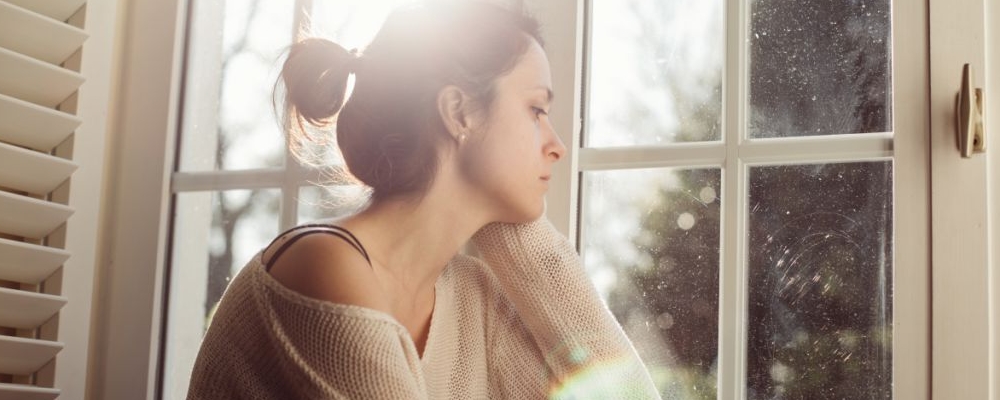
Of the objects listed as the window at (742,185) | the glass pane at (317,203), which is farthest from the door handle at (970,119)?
the glass pane at (317,203)

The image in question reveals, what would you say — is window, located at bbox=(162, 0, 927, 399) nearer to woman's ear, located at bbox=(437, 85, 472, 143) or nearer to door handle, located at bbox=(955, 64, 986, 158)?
door handle, located at bbox=(955, 64, 986, 158)

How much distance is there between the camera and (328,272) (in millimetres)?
1141

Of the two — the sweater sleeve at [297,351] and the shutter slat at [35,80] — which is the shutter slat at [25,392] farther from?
the sweater sleeve at [297,351]

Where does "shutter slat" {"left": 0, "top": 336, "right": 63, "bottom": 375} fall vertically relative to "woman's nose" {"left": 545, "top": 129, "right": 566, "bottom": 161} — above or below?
below

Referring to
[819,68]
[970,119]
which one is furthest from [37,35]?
[970,119]

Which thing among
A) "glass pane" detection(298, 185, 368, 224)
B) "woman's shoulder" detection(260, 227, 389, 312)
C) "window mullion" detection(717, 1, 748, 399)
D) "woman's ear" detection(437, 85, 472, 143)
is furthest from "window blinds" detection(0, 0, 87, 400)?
"window mullion" detection(717, 1, 748, 399)

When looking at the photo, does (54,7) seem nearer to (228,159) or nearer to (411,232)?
(228,159)

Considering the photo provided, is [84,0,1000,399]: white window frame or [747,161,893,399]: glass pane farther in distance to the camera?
[84,0,1000,399]: white window frame

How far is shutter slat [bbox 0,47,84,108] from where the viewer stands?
5.61ft

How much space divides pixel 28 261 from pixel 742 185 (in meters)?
1.06

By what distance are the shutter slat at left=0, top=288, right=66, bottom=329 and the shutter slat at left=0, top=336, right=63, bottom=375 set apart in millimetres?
34

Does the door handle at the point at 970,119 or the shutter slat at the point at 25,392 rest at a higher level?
the door handle at the point at 970,119

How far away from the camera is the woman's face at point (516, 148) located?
126 centimetres

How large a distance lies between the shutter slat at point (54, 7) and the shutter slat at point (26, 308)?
17.6 inches
